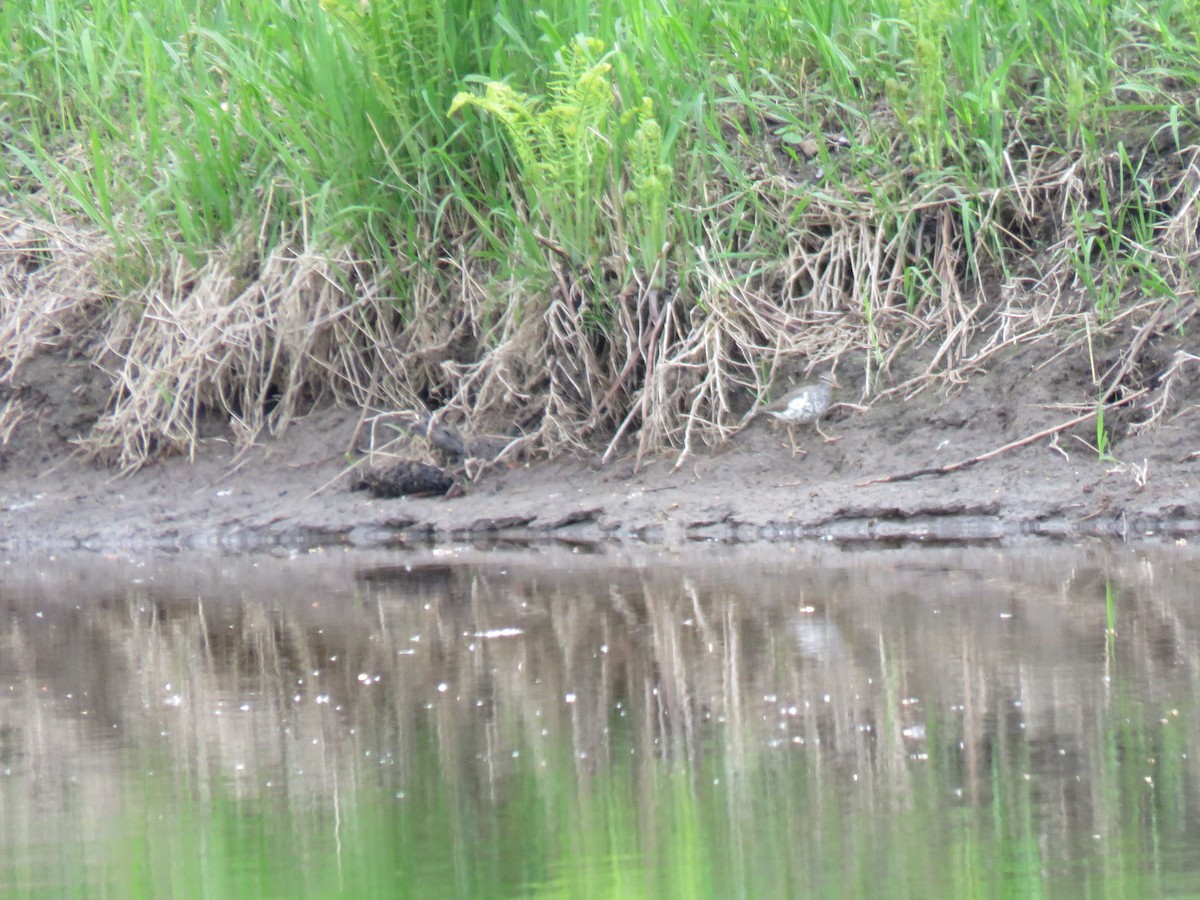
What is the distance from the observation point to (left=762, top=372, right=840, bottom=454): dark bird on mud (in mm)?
5070

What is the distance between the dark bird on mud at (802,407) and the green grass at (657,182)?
0.15m

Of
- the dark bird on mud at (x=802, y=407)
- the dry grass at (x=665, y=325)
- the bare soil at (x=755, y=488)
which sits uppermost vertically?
the dry grass at (x=665, y=325)

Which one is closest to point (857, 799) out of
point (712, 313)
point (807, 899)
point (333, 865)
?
point (807, 899)

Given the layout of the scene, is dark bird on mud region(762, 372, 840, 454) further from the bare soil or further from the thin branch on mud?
the thin branch on mud

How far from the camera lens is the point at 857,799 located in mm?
2162

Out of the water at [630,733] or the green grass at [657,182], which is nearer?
the water at [630,733]

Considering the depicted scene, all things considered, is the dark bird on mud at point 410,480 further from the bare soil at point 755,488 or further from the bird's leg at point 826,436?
the bird's leg at point 826,436

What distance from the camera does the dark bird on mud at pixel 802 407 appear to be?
507 cm

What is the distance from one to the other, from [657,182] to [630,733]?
2.67 meters

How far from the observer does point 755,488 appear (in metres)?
4.87

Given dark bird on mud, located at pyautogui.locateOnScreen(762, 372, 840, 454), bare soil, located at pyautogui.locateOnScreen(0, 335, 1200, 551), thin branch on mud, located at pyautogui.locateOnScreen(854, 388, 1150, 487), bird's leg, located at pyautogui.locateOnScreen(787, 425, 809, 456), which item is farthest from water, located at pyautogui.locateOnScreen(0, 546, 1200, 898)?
dark bird on mud, located at pyautogui.locateOnScreen(762, 372, 840, 454)

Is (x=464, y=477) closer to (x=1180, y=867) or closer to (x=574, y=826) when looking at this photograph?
(x=574, y=826)

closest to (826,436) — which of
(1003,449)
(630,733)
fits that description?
(1003,449)

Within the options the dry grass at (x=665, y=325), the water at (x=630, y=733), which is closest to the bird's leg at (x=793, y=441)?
the dry grass at (x=665, y=325)
